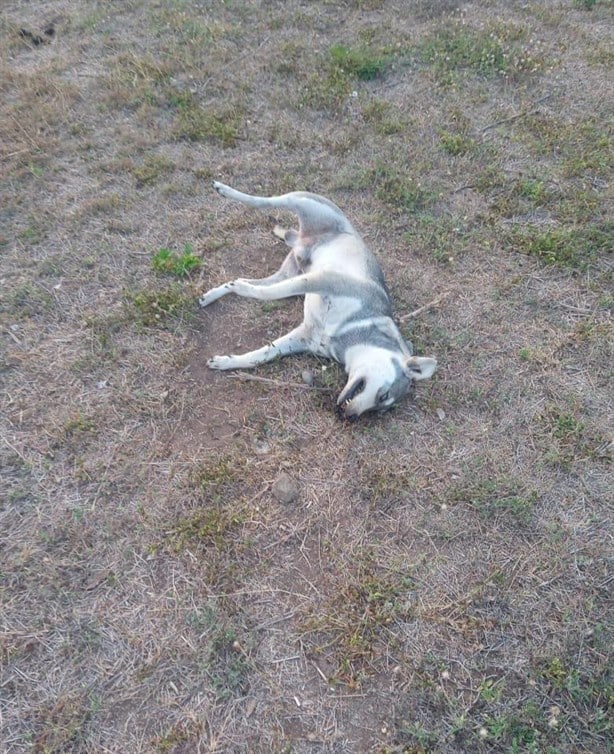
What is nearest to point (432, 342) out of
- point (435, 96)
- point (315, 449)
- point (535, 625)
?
point (315, 449)

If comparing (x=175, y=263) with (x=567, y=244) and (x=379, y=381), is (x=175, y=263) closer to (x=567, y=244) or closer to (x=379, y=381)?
(x=379, y=381)

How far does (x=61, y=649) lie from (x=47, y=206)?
380cm

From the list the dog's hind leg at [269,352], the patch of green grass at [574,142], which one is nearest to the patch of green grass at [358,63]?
the patch of green grass at [574,142]

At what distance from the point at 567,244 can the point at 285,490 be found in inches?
137

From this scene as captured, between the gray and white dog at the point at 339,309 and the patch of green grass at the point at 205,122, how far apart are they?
→ 1.43 metres

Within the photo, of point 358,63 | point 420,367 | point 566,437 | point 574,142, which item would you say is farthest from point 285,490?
point 358,63

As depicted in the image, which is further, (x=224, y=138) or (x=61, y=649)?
(x=224, y=138)

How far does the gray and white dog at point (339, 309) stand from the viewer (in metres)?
3.63

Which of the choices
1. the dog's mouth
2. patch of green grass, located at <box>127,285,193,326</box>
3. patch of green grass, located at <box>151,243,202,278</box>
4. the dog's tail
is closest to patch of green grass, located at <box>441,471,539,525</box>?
the dog's mouth

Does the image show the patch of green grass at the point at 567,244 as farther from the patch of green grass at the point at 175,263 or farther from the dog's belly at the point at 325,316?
the patch of green grass at the point at 175,263

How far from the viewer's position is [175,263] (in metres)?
4.52

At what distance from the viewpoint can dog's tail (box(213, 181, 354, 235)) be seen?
441 cm

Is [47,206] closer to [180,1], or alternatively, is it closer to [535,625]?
[180,1]

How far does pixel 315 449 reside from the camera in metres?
3.65
